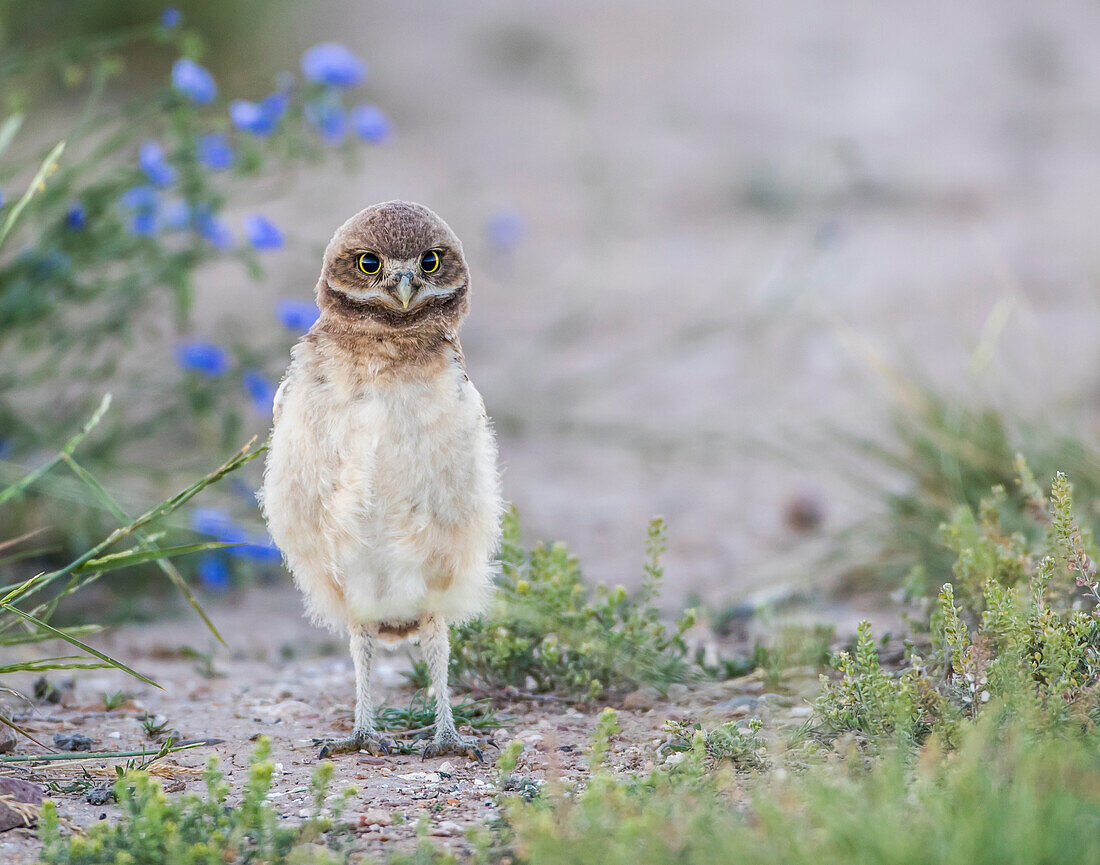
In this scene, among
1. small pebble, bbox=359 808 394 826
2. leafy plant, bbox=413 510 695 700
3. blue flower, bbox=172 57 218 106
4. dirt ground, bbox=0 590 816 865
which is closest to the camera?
small pebble, bbox=359 808 394 826

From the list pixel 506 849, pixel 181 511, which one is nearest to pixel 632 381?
pixel 181 511

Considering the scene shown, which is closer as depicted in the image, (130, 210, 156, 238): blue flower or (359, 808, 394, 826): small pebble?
(359, 808, 394, 826): small pebble

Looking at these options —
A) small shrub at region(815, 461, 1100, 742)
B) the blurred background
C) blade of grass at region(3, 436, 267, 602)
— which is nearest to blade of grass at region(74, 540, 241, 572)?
blade of grass at region(3, 436, 267, 602)

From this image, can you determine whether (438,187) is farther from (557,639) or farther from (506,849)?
(506,849)

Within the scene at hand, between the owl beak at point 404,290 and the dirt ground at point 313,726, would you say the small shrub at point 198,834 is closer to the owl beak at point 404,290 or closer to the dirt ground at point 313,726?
the dirt ground at point 313,726

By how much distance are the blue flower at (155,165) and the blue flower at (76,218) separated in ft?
0.93

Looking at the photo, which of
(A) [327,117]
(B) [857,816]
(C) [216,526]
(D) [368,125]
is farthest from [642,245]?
(B) [857,816]

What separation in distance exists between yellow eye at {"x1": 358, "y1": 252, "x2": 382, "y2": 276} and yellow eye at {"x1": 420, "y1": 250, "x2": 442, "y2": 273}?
0.38 ft

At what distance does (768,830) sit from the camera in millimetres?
2152

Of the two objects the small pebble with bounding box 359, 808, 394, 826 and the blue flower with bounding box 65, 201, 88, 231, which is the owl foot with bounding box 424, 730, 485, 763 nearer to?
the small pebble with bounding box 359, 808, 394, 826

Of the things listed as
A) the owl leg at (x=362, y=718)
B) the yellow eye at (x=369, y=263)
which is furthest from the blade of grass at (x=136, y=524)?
the owl leg at (x=362, y=718)

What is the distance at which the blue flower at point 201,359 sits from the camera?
4.91 m

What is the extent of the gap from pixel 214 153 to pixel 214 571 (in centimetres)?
167

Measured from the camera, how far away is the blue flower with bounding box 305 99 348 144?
481 cm
